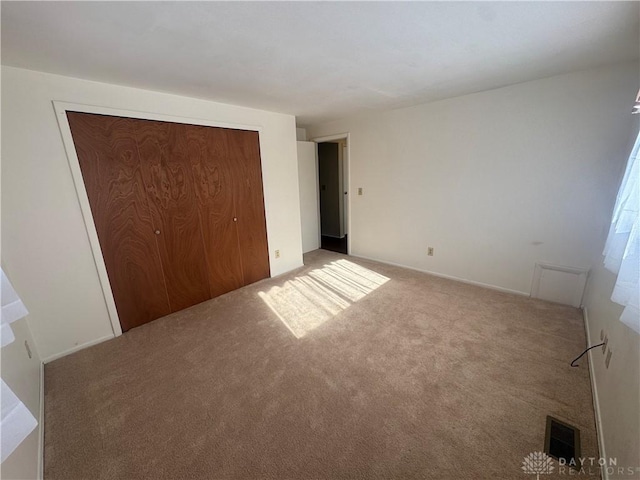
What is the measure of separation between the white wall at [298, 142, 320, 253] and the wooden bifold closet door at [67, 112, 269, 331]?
1.19 metres

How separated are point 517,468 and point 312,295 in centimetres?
211

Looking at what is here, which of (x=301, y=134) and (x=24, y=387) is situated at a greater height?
(x=301, y=134)

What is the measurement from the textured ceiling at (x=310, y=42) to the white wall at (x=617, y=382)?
0.97 m

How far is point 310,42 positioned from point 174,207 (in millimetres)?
1940

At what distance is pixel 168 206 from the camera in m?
2.55

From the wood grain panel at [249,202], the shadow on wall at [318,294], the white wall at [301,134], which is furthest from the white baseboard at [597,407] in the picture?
the white wall at [301,134]

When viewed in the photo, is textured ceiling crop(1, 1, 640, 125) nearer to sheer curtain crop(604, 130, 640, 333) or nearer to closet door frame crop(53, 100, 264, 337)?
closet door frame crop(53, 100, 264, 337)

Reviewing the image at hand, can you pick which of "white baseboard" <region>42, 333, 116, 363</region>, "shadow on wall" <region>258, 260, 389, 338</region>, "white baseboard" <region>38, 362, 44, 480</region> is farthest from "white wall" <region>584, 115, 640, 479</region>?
"white baseboard" <region>42, 333, 116, 363</region>

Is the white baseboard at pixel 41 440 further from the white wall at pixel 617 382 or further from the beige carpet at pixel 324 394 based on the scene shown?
the white wall at pixel 617 382

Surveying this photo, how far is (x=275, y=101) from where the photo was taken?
275 cm

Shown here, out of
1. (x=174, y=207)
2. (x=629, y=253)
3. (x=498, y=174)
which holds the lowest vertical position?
(x=629, y=253)

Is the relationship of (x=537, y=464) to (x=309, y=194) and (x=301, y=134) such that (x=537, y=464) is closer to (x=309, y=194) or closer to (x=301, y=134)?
(x=309, y=194)

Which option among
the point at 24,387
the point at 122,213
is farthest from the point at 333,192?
the point at 24,387

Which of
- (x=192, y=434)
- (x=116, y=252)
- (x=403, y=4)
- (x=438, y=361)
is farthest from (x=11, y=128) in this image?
(x=438, y=361)
